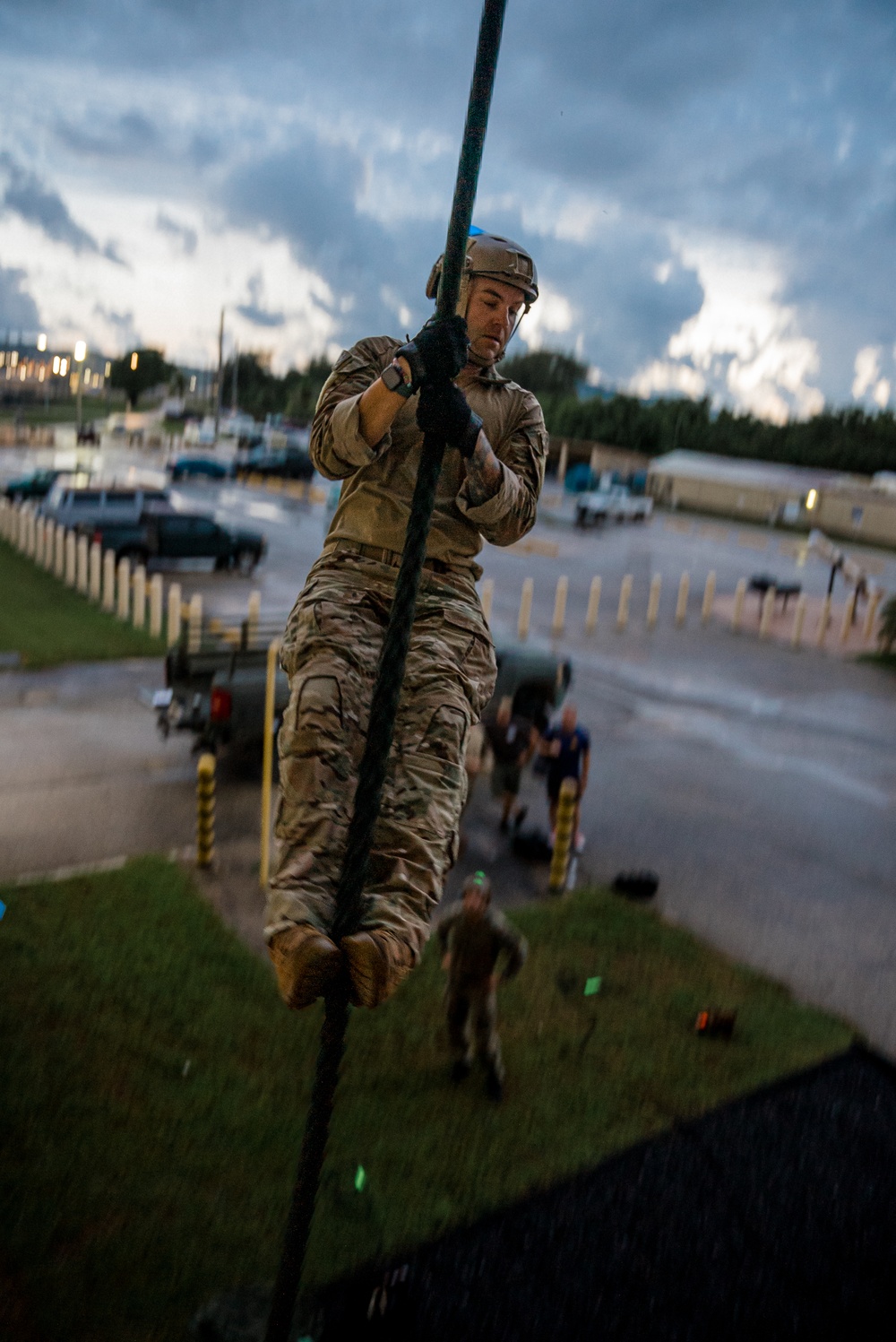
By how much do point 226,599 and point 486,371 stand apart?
2062cm

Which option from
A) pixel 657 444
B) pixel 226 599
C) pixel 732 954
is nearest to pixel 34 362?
pixel 657 444

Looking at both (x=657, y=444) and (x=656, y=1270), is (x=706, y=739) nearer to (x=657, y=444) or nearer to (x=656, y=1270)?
(x=656, y=1270)

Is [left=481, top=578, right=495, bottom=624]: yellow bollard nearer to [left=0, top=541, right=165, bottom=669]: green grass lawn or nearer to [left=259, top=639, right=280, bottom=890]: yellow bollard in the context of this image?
[left=0, top=541, right=165, bottom=669]: green grass lawn

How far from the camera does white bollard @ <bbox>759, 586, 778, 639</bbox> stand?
89.1 feet

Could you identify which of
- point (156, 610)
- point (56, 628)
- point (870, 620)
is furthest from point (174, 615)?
point (870, 620)

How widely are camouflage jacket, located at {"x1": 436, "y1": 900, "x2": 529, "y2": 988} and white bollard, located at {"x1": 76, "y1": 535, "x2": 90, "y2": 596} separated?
726 inches

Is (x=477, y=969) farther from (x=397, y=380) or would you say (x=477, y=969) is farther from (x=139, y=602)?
(x=139, y=602)

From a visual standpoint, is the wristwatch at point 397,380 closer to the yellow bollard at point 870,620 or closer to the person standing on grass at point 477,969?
the person standing on grass at point 477,969

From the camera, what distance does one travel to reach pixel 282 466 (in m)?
50.8

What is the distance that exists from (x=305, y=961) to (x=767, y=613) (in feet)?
92.2

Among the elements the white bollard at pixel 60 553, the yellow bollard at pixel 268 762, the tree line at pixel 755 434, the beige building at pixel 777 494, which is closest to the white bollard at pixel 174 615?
the white bollard at pixel 60 553

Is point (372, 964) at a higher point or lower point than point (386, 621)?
lower

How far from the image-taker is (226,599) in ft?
78.6

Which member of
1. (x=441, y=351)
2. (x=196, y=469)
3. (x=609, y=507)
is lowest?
(x=196, y=469)
